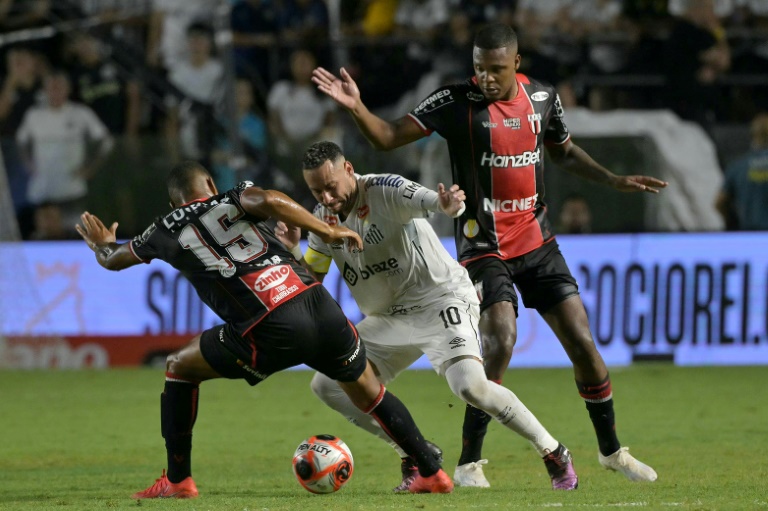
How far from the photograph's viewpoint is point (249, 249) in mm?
6379

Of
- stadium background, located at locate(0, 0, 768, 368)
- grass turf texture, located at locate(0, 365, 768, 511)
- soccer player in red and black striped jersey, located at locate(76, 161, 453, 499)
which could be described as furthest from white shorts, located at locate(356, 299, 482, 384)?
stadium background, located at locate(0, 0, 768, 368)

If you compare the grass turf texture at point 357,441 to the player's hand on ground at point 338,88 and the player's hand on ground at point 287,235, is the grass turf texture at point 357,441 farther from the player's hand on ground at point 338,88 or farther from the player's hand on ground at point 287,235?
the player's hand on ground at point 338,88

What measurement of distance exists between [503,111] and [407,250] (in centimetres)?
106

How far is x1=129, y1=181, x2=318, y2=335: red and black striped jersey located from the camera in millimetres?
6324

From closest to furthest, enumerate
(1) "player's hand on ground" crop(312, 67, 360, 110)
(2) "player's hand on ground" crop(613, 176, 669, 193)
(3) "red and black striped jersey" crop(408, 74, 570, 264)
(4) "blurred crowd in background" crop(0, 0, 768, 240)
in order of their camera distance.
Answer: (1) "player's hand on ground" crop(312, 67, 360, 110) < (3) "red and black striped jersey" crop(408, 74, 570, 264) < (2) "player's hand on ground" crop(613, 176, 669, 193) < (4) "blurred crowd in background" crop(0, 0, 768, 240)

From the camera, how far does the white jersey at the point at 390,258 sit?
6.76 metres

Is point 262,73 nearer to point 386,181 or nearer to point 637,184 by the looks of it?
point 637,184

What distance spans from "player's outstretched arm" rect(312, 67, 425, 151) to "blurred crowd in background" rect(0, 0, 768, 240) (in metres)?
7.04

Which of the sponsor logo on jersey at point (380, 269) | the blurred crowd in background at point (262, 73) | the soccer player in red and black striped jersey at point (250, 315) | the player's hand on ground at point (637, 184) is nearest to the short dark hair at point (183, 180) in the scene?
the soccer player in red and black striped jersey at point (250, 315)

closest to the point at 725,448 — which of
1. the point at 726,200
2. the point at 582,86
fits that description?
the point at 726,200

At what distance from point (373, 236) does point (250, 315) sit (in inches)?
34.9

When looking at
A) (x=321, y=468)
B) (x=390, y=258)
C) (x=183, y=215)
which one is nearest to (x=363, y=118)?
(x=390, y=258)

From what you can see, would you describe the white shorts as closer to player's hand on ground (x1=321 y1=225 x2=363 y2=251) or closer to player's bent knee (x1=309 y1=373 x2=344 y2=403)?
player's bent knee (x1=309 y1=373 x2=344 y2=403)

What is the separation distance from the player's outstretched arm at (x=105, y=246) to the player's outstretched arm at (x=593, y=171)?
2754 mm
